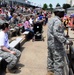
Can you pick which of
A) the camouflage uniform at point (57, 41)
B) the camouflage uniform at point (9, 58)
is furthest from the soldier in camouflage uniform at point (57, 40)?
the camouflage uniform at point (9, 58)

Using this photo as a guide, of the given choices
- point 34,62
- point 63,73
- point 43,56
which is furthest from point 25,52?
point 63,73

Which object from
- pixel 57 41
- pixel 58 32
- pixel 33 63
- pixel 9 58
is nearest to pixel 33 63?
pixel 33 63

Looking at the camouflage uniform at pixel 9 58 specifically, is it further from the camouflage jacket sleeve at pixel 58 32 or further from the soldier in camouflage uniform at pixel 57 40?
the camouflage jacket sleeve at pixel 58 32

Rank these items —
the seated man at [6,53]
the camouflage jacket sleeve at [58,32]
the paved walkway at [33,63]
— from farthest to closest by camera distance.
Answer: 1. the paved walkway at [33,63]
2. the seated man at [6,53]
3. the camouflage jacket sleeve at [58,32]

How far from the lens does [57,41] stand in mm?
6035

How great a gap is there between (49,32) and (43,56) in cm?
374

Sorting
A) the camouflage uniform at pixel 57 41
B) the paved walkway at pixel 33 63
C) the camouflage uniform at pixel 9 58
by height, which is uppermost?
the camouflage uniform at pixel 57 41

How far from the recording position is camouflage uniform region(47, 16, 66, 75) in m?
5.86

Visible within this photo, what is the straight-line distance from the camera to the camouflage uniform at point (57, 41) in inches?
231

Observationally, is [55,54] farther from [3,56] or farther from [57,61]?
[3,56]

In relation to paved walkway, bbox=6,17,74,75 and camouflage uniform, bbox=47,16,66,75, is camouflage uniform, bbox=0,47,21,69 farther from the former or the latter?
camouflage uniform, bbox=47,16,66,75

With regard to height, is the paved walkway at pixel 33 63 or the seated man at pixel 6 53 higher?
the seated man at pixel 6 53

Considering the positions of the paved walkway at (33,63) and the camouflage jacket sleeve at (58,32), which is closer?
the camouflage jacket sleeve at (58,32)

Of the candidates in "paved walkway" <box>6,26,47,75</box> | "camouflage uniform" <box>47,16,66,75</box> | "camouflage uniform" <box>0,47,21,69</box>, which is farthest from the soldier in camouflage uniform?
"paved walkway" <box>6,26,47,75</box>
